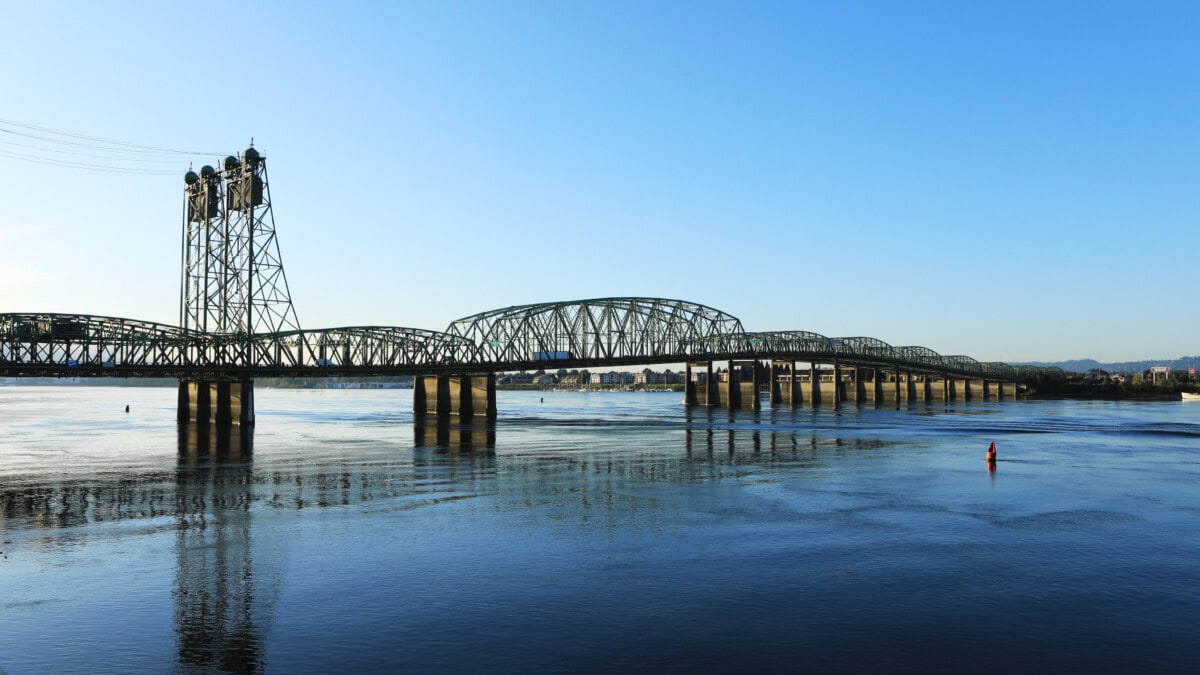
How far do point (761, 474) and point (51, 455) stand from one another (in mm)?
53551

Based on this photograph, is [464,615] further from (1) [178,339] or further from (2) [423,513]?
(1) [178,339]

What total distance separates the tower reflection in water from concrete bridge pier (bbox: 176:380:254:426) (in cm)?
4797

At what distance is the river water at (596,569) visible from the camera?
58.0 ft

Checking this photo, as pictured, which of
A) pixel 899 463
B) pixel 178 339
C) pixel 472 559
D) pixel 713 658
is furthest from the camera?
pixel 178 339

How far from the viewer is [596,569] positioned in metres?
24.9

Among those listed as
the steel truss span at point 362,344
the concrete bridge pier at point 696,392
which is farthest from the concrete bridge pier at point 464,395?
the concrete bridge pier at point 696,392

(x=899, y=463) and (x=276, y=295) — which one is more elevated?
(x=276, y=295)

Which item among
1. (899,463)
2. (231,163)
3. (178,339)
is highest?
(231,163)

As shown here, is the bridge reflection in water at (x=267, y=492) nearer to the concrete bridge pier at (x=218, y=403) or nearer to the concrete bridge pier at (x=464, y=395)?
the concrete bridge pier at (x=218, y=403)

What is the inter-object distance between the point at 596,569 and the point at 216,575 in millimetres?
10789

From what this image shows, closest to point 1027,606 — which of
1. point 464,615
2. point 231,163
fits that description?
point 464,615

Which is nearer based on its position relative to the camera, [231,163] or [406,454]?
[406,454]

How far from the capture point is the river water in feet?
58.0

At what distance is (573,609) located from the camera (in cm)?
2070
